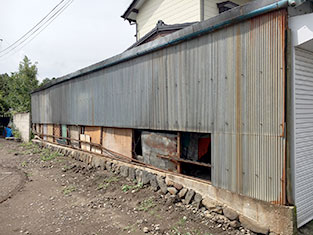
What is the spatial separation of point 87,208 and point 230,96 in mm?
4001

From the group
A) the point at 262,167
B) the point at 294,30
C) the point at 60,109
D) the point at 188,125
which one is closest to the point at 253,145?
the point at 262,167

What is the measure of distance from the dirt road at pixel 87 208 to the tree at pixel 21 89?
499 inches

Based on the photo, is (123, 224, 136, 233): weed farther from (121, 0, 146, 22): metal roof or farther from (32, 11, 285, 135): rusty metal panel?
(121, 0, 146, 22): metal roof

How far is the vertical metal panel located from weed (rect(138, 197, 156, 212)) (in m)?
2.75

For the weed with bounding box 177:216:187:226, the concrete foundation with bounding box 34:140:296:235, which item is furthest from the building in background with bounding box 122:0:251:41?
the weed with bounding box 177:216:187:226

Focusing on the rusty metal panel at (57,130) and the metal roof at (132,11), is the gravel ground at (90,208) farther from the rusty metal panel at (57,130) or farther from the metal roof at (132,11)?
the metal roof at (132,11)

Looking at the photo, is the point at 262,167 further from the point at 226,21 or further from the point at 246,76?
the point at 226,21

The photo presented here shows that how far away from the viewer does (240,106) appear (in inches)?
149

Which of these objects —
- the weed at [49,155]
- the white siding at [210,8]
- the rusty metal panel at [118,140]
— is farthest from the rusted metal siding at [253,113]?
the weed at [49,155]

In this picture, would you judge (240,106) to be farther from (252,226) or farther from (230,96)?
(252,226)

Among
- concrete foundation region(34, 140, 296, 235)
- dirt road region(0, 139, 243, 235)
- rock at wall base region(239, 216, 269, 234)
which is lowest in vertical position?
dirt road region(0, 139, 243, 235)

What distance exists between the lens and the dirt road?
163 inches

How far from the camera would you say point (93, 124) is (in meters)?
8.39

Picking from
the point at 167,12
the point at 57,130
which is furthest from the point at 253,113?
the point at 57,130
